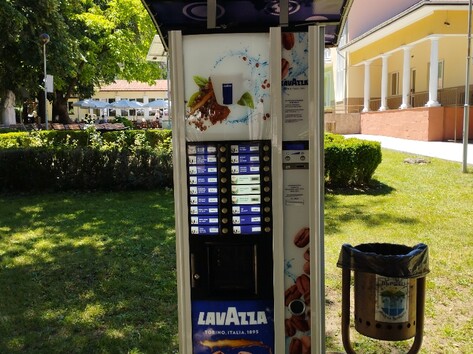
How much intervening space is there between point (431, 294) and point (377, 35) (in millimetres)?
21129

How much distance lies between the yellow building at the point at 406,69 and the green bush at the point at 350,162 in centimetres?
632

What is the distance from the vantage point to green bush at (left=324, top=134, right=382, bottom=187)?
9.02 meters

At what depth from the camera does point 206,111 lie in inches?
98.6

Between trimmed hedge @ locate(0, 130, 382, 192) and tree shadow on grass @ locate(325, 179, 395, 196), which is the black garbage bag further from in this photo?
trimmed hedge @ locate(0, 130, 382, 192)

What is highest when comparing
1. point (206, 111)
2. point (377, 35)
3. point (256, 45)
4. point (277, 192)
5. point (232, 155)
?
point (377, 35)

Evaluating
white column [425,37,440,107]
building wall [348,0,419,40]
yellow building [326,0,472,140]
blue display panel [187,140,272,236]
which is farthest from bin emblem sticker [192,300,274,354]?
building wall [348,0,419,40]

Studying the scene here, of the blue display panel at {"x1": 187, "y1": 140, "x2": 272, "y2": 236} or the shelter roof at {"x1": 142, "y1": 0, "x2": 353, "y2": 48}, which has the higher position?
the shelter roof at {"x1": 142, "y1": 0, "x2": 353, "y2": 48}

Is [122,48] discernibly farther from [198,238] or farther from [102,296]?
[198,238]

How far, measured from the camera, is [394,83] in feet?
89.5

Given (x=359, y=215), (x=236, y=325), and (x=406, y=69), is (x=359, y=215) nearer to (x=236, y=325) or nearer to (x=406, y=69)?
(x=236, y=325)

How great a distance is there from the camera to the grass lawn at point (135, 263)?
3.76m

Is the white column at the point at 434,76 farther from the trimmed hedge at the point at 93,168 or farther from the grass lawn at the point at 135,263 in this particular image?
the trimmed hedge at the point at 93,168

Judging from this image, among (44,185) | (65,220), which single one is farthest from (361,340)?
(44,185)

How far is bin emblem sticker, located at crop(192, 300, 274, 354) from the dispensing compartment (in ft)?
0.17
